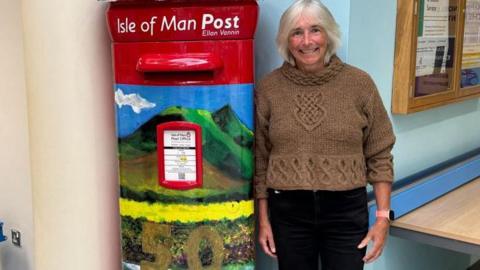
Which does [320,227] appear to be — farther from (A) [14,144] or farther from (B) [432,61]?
(A) [14,144]

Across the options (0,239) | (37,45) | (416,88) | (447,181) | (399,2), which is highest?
(399,2)

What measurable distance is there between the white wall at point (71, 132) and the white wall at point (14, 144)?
1.10m

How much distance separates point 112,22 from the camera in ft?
5.74

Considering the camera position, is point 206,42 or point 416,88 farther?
point 416,88

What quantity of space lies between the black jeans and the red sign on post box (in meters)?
0.28

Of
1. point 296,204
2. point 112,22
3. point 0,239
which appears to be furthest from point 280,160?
point 0,239

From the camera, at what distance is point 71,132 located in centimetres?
191

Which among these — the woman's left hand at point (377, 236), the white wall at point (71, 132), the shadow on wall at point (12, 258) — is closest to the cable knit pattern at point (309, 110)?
the woman's left hand at point (377, 236)

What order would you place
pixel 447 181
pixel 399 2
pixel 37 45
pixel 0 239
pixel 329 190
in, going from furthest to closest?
pixel 0 239 < pixel 447 181 < pixel 399 2 < pixel 37 45 < pixel 329 190

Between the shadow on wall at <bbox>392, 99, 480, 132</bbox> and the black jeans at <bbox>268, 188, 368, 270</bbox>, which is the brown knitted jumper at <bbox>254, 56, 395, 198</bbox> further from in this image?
the shadow on wall at <bbox>392, 99, 480, 132</bbox>

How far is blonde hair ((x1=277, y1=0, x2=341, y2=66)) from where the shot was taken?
1649 millimetres

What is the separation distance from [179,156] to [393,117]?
3.31 feet

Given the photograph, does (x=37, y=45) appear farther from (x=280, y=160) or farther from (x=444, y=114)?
(x=444, y=114)

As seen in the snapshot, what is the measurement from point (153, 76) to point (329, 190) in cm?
67
